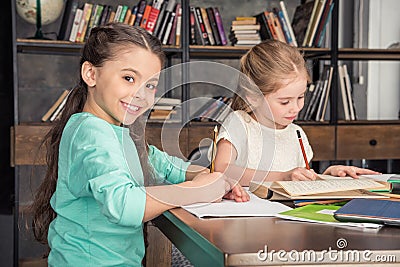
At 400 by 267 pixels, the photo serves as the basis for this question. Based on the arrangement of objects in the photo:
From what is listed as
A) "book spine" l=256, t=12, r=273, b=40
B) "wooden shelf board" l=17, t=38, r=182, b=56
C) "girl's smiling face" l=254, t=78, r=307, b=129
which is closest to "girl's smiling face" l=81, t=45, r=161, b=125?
"girl's smiling face" l=254, t=78, r=307, b=129

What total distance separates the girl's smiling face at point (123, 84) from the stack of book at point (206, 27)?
1.92m

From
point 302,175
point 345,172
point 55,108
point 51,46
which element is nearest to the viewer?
point 302,175

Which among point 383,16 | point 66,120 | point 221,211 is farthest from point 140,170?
point 383,16

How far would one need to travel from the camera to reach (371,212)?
1.08 meters

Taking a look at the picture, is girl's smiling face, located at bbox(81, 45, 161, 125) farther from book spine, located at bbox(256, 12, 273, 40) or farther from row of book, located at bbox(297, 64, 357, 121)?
row of book, located at bbox(297, 64, 357, 121)

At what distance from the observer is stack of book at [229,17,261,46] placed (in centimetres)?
343

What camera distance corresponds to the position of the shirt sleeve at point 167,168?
159 cm

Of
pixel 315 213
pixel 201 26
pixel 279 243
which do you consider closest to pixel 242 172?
pixel 315 213

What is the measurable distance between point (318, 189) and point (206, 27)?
2.17m

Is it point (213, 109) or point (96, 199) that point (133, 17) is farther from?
point (96, 199)

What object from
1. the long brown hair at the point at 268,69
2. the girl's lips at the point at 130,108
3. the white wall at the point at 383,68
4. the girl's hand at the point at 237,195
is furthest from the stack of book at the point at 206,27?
the girl's hand at the point at 237,195

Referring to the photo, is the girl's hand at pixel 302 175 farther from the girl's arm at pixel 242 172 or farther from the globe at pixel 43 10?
the globe at pixel 43 10

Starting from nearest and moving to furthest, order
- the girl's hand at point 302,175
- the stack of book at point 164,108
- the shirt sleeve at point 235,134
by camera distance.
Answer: the girl's hand at point 302,175 → the shirt sleeve at point 235,134 → the stack of book at point 164,108

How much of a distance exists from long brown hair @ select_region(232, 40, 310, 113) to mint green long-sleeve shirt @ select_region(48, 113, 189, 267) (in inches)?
27.9
